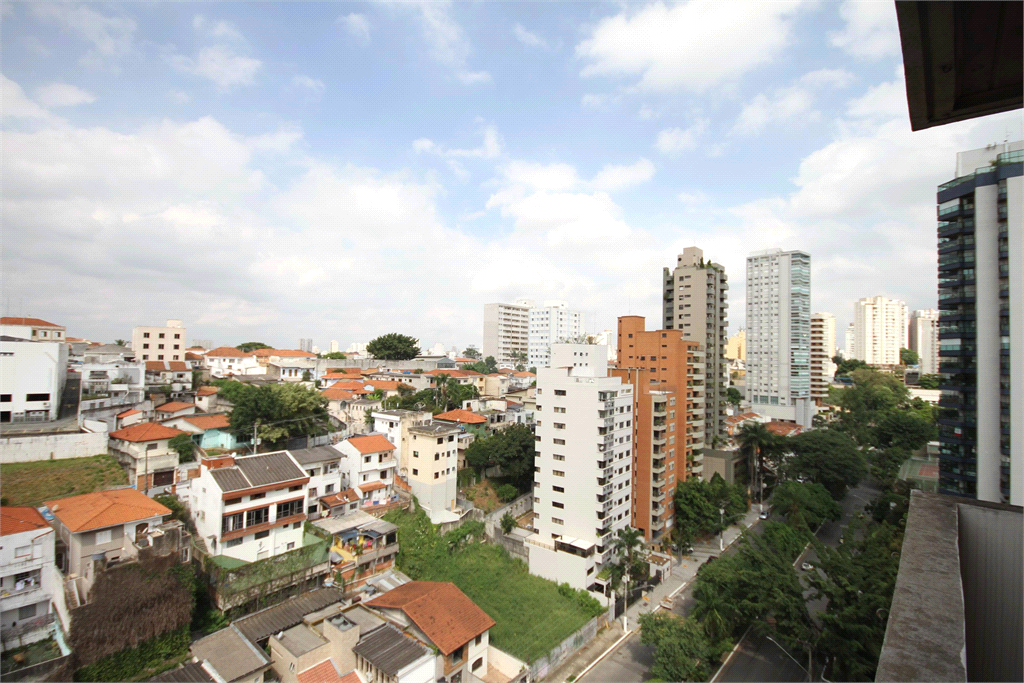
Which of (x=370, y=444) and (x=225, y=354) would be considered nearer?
(x=370, y=444)

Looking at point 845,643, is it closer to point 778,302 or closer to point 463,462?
point 463,462

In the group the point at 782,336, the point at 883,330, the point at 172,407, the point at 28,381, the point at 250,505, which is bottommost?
the point at 250,505

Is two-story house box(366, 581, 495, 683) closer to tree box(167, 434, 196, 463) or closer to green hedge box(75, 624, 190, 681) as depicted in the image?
green hedge box(75, 624, 190, 681)

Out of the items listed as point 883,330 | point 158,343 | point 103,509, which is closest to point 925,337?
point 883,330

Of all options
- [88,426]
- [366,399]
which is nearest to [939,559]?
[88,426]

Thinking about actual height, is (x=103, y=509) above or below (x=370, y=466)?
Result: above

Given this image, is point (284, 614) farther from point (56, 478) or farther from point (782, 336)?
point (782, 336)

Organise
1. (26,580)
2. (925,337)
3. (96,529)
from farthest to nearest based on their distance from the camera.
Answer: (925,337), (96,529), (26,580)

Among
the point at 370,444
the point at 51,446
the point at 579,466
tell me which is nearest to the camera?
the point at 51,446
